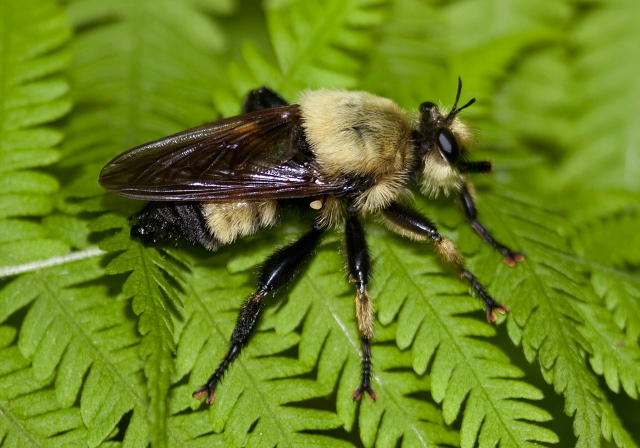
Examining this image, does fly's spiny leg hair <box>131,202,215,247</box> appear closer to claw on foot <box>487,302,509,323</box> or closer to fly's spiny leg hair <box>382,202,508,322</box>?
fly's spiny leg hair <box>382,202,508,322</box>

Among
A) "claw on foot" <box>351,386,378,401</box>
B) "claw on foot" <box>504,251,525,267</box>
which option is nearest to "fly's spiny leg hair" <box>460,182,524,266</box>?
"claw on foot" <box>504,251,525,267</box>

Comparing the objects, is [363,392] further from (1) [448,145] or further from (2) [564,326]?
(1) [448,145]

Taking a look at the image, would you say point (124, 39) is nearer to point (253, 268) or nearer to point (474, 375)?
point (253, 268)

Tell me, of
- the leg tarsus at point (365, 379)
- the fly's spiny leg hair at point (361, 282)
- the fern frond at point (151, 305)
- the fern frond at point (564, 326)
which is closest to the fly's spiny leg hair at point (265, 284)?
the fly's spiny leg hair at point (361, 282)

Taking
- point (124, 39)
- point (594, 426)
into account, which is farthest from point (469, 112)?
point (124, 39)

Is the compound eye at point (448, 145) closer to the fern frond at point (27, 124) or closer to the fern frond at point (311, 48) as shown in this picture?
the fern frond at point (311, 48)
